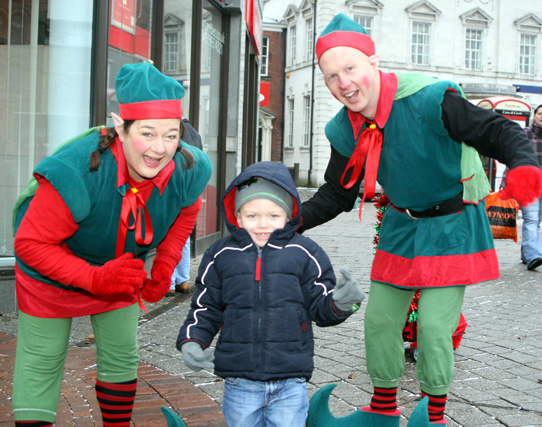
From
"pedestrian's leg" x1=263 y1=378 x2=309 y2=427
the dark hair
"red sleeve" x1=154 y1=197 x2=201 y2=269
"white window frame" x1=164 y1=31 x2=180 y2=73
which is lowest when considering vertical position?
"pedestrian's leg" x1=263 y1=378 x2=309 y2=427

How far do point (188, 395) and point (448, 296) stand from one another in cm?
158

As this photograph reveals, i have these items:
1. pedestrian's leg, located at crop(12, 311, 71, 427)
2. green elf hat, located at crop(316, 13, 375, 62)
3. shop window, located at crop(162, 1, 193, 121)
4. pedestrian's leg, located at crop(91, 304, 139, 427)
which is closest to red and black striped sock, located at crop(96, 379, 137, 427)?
pedestrian's leg, located at crop(91, 304, 139, 427)

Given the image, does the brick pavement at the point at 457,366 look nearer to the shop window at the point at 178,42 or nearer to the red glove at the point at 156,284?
the red glove at the point at 156,284

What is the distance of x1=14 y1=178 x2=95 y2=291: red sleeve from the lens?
8.84 ft

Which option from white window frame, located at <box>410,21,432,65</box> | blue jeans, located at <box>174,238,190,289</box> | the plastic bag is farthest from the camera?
white window frame, located at <box>410,21,432,65</box>

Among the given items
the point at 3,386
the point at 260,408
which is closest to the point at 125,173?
the point at 260,408

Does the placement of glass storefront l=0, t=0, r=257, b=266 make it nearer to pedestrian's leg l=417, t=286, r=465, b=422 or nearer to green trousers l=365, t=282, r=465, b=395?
green trousers l=365, t=282, r=465, b=395

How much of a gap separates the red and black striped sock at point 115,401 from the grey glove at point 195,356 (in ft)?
1.77

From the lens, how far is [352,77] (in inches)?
119

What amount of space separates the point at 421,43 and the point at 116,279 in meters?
35.6

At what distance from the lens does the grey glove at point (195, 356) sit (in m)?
2.64

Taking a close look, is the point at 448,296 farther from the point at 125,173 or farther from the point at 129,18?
the point at 129,18

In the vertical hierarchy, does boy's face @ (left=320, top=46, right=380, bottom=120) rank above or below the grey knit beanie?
above

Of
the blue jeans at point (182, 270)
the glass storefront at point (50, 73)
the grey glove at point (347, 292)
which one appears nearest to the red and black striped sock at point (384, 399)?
the grey glove at point (347, 292)
